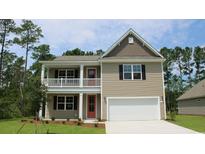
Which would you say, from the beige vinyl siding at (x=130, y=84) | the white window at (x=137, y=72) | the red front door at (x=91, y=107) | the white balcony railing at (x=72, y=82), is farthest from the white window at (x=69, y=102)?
the white window at (x=137, y=72)

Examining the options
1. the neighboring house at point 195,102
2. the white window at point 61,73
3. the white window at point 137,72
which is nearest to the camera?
the white window at point 137,72

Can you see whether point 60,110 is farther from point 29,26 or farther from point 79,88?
point 29,26

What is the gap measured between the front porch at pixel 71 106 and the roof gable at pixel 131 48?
457 cm

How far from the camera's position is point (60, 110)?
71.2ft

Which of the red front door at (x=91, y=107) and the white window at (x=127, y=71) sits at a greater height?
the white window at (x=127, y=71)

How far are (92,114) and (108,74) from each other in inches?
170

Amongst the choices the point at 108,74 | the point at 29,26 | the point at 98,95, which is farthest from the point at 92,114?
the point at 29,26

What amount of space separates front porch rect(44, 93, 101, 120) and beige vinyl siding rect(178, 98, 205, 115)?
45.7ft

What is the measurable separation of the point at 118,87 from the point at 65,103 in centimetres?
576

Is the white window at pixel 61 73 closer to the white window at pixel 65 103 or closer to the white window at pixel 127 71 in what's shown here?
the white window at pixel 65 103

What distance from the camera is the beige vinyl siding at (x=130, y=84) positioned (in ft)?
65.5

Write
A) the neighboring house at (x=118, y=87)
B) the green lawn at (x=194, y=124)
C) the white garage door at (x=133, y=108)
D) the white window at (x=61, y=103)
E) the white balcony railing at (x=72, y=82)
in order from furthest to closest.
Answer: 1. the white window at (x=61, y=103)
2. the white balcony railing at (x=72, y=82)
3. the neighboring house at (x=118, y=87)
4. the white garage door at (x=133, y=108)
5. the green lawn at (x=194, y=124)

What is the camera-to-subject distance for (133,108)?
19.8m
